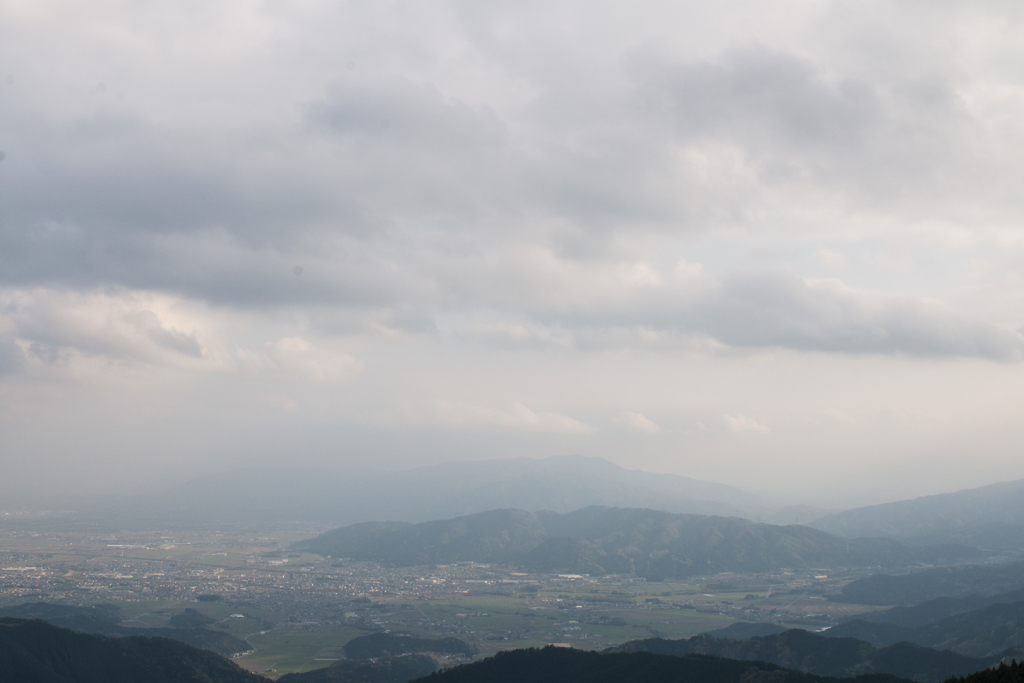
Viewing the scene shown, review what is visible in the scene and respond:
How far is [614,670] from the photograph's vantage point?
4254 inches

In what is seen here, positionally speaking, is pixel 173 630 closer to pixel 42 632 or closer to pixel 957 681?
pixel 42 632

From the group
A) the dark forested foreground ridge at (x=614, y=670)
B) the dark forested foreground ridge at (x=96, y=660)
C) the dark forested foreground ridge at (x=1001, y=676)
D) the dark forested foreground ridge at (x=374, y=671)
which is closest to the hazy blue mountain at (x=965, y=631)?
the dark forested foreground ridge at (x=614, y=670)

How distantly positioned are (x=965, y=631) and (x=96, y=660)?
185 meters

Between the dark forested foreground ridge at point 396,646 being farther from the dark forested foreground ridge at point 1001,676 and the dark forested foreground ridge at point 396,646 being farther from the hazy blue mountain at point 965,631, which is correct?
the dark forested foreground ridge at point 1001,676

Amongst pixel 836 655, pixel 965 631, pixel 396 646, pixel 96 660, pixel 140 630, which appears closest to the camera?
pixel 96 660

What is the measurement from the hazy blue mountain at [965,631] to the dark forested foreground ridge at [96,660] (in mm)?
135739

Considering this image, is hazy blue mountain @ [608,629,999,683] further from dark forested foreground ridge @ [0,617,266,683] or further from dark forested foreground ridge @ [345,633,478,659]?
dark forested foreground ridge @ [0,617,266,683]

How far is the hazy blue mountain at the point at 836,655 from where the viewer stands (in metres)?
120

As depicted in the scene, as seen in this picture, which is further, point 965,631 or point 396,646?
point 396,646

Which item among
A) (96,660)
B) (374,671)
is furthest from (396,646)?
(96,660)

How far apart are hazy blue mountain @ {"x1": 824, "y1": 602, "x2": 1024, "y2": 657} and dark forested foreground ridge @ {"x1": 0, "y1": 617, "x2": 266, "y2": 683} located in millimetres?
135739

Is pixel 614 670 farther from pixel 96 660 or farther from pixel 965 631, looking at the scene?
pixel 965 631

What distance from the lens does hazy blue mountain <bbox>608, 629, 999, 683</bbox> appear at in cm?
12050

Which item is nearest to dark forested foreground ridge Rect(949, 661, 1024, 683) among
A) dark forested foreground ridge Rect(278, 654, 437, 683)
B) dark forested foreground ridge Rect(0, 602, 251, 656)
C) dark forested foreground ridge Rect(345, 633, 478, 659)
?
dark forested foreground ridge Rect(278, 654, 437, 683)
